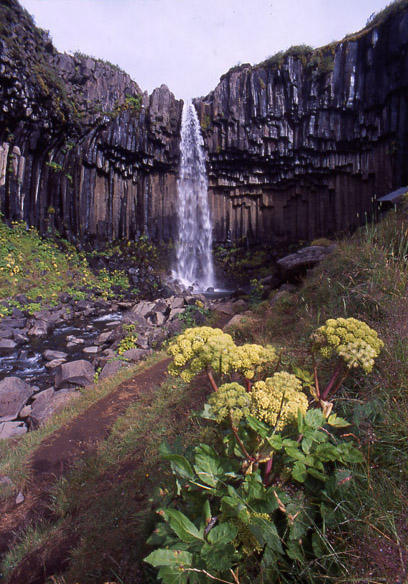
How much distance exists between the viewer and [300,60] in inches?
758

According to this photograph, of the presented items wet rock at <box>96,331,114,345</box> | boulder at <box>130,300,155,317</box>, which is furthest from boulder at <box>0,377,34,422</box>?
boulder at <box>130,300,155,317</box>

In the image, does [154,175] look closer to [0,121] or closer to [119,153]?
[119,153]

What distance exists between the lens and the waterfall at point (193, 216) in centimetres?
2231

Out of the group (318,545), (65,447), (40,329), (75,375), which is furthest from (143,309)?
(318,545)

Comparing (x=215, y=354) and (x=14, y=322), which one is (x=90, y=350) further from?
(x=215, y=354)

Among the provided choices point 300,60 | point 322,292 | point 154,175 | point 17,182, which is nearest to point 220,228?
point 154,175

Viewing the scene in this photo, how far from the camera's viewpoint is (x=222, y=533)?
1.09 meters

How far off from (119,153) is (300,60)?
13561 millimetres

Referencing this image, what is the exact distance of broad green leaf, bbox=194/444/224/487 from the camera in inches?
49.7

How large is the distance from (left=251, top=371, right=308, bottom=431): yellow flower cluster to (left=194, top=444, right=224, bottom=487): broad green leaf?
281mm

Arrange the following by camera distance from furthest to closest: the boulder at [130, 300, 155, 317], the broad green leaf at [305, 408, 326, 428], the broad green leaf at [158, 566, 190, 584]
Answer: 1. the boulder at [130, 300, 155, 317]
2. the broad green leaf at [305, 408, 326, 428]
3. the broad green leaf at [158, 566, 190, 584]

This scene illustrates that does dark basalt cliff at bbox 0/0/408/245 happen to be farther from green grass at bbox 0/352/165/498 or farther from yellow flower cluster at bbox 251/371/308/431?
yellow flower cluster at bbox 251/371/308/431

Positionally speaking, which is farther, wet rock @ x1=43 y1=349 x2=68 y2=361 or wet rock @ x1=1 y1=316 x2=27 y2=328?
wet rock @ x1=1 y1=316 x2=27 y2=328

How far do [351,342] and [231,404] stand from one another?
0.69 m
